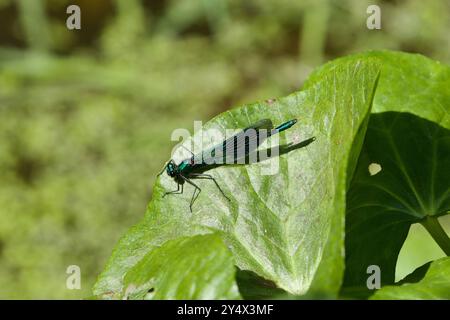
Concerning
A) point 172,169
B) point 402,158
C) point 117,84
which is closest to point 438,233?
point 402,158

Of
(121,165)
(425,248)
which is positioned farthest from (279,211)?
(121,165)

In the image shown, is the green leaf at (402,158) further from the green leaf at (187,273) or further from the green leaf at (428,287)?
the green leaf at (187,273)

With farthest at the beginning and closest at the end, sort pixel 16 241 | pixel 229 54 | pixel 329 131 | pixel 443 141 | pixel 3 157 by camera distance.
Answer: pixel 229 54 → pixel 3 157 → pixel 16 241 → pixel 443 141 → pixel 329 131

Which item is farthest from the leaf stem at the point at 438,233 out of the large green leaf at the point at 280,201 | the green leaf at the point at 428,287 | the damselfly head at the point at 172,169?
the damselfly head at the point at 172,169

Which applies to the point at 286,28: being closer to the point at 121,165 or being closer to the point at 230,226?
the point at 121,165

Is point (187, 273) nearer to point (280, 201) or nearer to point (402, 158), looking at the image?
point (280, 201)

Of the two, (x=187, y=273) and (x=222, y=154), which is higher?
(x=222, y=154)

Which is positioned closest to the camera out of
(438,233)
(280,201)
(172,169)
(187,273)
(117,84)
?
(187,273)
